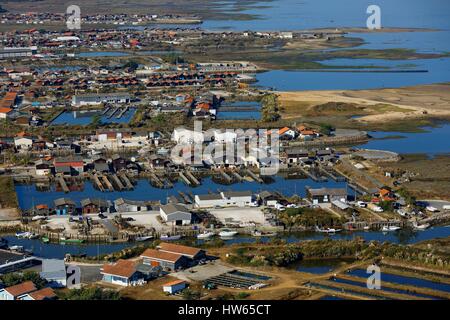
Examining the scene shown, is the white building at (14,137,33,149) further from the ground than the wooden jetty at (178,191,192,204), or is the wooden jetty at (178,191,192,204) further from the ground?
the white building at (14,137,33,149)

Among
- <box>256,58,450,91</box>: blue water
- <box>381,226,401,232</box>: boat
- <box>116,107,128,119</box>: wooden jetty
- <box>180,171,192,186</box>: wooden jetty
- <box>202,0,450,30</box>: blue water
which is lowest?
<box>381,226,401,232</box>: boat

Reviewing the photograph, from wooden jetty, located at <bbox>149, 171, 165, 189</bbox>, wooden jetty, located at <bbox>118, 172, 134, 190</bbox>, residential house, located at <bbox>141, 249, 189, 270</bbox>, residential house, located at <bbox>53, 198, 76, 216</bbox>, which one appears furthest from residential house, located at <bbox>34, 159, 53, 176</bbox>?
residential house, located at <bbox>141, 249, 189, 270</bbox>

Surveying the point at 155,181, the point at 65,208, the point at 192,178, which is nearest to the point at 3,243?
the point at 65,208

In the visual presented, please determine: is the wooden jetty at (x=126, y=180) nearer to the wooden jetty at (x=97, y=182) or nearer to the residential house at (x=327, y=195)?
the wooden jetty at (x=97, y=182)

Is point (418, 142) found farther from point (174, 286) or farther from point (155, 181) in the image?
point (174, 286)

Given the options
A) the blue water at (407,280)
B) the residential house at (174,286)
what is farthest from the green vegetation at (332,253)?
the residential house at (174,286)

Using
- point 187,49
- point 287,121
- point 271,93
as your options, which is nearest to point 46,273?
point 287,121

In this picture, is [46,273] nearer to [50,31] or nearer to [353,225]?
[353,225]

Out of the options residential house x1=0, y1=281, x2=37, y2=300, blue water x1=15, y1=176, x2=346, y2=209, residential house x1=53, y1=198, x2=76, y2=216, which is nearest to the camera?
residential house x1=0, y1=281, x2=37, y2=300

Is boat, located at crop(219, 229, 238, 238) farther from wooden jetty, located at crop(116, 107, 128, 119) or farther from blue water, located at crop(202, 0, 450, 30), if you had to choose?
blue water, located at crop(202, 0, 450, 30)
